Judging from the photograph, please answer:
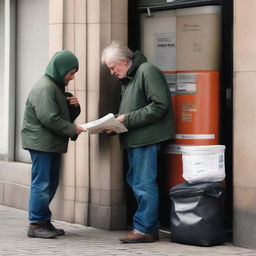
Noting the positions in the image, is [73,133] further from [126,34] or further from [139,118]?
[126,34]

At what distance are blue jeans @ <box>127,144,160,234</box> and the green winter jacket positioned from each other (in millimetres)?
102

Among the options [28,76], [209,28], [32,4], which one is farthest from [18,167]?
[209,28]

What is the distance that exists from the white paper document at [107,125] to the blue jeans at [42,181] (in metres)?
0.55

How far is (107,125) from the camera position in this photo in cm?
896

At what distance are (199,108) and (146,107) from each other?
24.1 inches

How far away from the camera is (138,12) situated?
10.1 meters

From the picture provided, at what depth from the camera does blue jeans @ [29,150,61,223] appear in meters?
9.27

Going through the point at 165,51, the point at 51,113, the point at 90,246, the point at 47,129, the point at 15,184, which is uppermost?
the point at 165,51

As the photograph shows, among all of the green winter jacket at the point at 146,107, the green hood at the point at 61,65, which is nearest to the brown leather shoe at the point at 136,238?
the green winter jacket at the point at 146,107

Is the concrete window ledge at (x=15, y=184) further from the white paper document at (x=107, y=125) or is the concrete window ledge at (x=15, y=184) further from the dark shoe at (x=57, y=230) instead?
the white paper document at (x=107, y=125)

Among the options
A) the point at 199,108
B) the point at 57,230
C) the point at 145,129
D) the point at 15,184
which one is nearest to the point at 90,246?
the point at 57,230

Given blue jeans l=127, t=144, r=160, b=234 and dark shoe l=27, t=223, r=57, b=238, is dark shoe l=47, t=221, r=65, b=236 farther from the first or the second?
blue jeans l=127, t=144, r=160, b=234

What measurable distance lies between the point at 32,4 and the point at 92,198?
2908mm

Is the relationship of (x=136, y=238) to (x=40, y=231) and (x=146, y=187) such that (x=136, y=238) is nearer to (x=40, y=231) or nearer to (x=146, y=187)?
(x=146, y=187)
